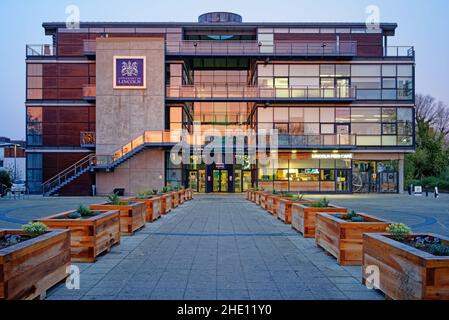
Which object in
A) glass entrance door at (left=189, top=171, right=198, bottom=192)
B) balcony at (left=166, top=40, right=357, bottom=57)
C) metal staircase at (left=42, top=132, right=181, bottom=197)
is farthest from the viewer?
glass entrance door at (left=189, top=171, right=198, bottom=192)

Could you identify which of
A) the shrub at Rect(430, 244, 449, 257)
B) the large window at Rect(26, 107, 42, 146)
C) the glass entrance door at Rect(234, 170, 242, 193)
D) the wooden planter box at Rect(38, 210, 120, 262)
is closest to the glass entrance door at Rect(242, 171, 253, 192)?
the glass entrance door at Rect(234, 170, 242, 193)

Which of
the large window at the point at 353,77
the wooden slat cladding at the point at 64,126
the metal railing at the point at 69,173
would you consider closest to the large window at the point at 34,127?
the wooden slat cladding at the point at 64,126

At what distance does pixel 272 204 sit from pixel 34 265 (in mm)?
14087

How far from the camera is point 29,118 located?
3784 cm

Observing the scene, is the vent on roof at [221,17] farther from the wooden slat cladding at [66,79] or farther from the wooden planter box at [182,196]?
the wooden planter box at [182,196]

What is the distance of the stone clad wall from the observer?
118 feet

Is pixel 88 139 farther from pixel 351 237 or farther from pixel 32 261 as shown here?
pixel 32 261

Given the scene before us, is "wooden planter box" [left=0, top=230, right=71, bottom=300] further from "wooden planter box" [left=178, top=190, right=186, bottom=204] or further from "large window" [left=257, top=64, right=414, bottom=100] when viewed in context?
"large window" [left=257, top=64, right=414, bottom=100]

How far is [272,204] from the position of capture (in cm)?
1886

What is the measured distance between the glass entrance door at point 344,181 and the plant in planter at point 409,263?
107 ft

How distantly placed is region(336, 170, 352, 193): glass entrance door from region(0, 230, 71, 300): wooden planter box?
34273 millimetres

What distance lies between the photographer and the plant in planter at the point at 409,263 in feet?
16.0

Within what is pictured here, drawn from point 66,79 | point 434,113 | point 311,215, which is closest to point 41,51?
point 66,79
